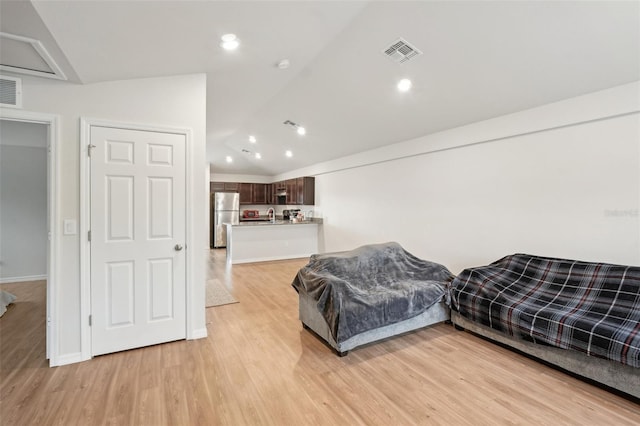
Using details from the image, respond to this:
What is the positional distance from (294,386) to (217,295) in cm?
255

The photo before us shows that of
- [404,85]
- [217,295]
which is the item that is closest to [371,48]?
[404,85]

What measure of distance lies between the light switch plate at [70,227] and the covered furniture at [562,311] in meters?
3.71

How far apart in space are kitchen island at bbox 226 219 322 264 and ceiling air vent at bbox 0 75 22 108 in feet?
14.6

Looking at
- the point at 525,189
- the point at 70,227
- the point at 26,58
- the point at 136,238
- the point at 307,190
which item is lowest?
the point at 136,238

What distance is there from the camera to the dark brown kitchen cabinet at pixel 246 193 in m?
9.70

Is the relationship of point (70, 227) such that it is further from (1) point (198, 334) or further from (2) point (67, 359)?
(1) point (198, 334)

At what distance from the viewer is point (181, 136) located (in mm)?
2879

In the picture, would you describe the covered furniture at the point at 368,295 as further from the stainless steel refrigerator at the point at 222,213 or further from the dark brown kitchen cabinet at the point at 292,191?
the stainless steel refrigerator at the point at 222,213

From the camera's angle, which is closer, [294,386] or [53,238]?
[294,386]

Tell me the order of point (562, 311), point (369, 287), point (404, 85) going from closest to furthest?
point (562, 311)
point (369, 287)
point (404, 85)

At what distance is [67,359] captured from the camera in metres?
2.45

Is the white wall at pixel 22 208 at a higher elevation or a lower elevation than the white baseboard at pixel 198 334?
higher

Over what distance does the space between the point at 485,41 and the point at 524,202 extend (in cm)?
181

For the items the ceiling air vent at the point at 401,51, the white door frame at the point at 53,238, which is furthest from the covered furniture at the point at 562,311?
the white door frame at the point at 53,238
